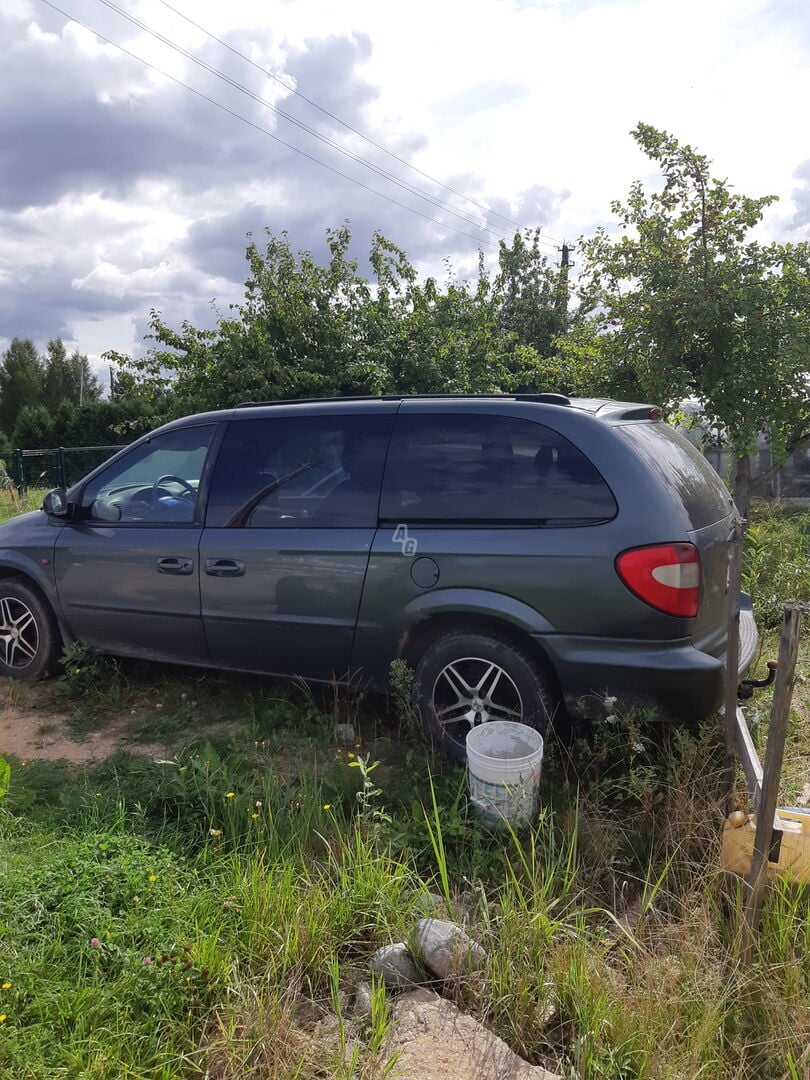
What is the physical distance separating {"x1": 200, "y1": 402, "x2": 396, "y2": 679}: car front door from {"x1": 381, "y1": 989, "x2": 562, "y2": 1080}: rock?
6.19 ft

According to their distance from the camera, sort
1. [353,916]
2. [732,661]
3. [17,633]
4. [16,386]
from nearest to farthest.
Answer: [353,916] → [732,661] → [17,633] → [16,386]

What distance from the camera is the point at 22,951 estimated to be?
230 centimetres

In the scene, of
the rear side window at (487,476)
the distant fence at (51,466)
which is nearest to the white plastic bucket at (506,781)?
the rear side window at (487,476)

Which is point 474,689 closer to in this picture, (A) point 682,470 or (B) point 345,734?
(B) point 345,734

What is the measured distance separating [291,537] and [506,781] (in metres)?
1.73

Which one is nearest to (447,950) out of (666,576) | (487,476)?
(666,576)

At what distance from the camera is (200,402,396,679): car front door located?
150 inches

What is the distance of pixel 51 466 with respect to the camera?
19391 millimetres

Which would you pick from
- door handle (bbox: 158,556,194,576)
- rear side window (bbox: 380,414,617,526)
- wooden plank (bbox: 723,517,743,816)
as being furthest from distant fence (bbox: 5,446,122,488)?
wooden plank (bbox: 723,517,743,816)

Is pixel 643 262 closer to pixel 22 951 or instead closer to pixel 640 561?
pixel 640 561

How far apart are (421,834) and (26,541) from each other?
11.2 ft

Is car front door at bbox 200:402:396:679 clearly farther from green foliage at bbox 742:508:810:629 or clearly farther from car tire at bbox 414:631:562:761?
green foliage at bbox 742:508:810:629

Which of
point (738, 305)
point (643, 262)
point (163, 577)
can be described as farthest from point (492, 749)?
point (643, 262)

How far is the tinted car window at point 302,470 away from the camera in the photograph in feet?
12.6
